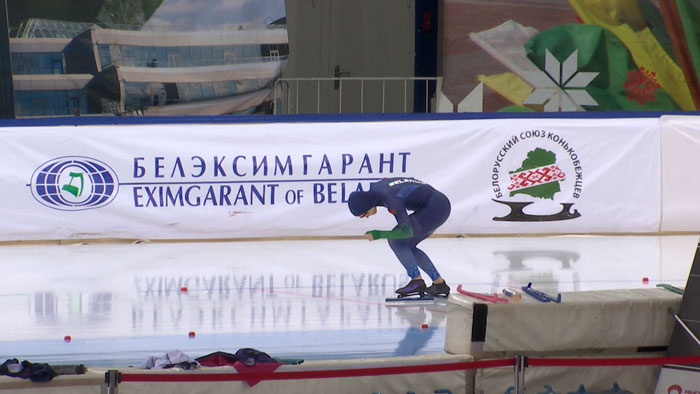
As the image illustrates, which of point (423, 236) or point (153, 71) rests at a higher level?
point (153, 71)

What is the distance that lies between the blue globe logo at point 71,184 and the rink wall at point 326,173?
0.01 meters

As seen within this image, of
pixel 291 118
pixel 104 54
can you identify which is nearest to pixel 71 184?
pixel 291 118

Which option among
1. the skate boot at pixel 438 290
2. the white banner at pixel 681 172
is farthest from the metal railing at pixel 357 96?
the skate boot at pixel 438 290

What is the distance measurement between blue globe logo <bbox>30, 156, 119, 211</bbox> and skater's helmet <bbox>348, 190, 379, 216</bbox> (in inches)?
177

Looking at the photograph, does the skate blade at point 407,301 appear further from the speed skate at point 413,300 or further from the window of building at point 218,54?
the window of building at point 218,54

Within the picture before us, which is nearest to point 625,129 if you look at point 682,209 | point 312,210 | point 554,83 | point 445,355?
point 682,209

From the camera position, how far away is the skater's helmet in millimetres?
8648

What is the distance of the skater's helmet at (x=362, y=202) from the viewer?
865 centimetres

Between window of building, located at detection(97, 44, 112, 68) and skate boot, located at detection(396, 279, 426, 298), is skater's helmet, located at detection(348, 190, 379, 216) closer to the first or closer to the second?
skate boot, located at detection(396, 279, 426, 298)

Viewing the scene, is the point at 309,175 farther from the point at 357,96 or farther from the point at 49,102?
the point at 357,96

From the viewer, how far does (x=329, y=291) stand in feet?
30.6

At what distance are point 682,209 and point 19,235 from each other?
8.16 meters

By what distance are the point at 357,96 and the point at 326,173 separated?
4.74m

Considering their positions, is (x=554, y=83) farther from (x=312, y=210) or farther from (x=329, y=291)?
(x=329, y=291)
